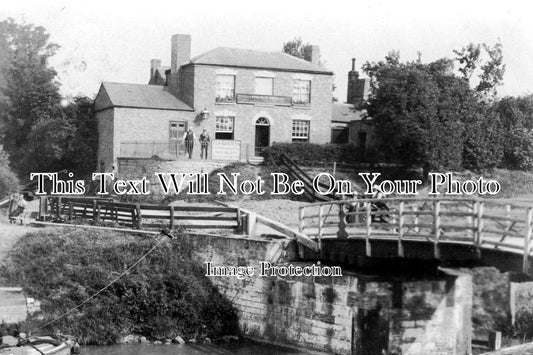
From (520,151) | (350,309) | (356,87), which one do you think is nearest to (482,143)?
(520,151)

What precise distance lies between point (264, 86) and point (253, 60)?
1579 millimetres

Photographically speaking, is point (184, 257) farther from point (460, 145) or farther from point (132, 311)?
point (460, 145)

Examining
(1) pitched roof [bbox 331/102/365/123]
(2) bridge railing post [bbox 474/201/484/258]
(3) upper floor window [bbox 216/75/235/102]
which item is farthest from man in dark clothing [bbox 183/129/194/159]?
(2) bridge railing post [bbox 474/201/484/258]

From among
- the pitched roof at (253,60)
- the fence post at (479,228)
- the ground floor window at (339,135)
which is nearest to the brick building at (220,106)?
the pitched roof at (253,60)

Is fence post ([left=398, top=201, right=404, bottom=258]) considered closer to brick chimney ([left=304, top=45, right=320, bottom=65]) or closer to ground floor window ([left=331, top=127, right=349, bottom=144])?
brick chimney ([left=304, top=45, right=320, bottom=65])

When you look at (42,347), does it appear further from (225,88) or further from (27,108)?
(27,108)

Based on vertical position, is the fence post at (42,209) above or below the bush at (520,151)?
below

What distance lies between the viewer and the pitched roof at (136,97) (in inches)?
1519

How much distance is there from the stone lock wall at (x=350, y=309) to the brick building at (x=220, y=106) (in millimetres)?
15181

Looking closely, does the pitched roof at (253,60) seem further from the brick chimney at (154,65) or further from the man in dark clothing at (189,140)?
the brick chimney at (154,65)

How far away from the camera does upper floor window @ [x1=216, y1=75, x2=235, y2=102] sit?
131 ft

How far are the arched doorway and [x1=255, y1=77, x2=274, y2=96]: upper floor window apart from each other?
54.4 inches

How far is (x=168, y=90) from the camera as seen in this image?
41.5 m

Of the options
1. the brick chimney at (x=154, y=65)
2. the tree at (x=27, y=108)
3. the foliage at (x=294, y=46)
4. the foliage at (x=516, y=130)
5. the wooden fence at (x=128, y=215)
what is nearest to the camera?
the wooden fence at (x=128, y=215)
